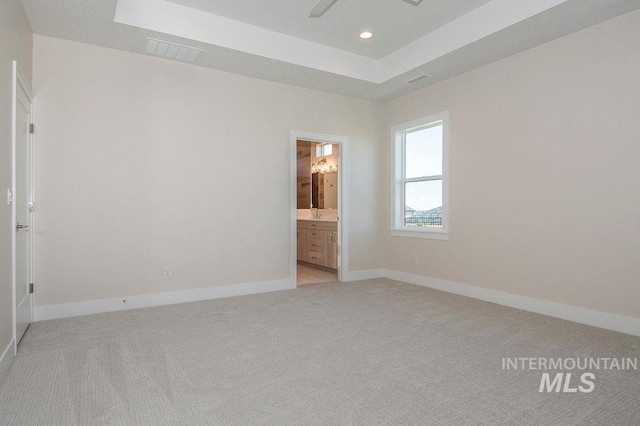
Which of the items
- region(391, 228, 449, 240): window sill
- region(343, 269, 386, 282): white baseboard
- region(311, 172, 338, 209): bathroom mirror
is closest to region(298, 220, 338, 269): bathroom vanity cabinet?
region(343, 269, 386, 282): white baseboard

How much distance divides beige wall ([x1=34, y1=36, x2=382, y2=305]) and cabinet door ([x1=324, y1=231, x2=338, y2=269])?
3.38 ft

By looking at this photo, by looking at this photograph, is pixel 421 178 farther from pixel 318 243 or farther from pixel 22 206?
pixel 22 206

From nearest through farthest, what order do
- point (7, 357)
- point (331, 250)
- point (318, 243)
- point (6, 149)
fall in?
1. point (7, 357)
2. point (6, 149)
3. point (331, 250)
4. point (318, 243)

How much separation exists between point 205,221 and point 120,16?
7.19 feet

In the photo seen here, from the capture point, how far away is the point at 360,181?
5.61 m

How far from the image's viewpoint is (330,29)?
4.03m

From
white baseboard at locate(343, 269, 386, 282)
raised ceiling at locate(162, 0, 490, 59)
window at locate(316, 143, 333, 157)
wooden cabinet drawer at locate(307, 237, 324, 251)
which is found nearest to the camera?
raised ceiling at locate(162, 0, 490, 59)

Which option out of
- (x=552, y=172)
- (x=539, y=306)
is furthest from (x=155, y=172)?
(x=539, y=306)

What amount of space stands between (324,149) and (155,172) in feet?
12.3

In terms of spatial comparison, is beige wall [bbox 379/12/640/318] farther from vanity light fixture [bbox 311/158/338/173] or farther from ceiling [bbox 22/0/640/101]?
vanity light fixture [bbox 311/158/338/173]

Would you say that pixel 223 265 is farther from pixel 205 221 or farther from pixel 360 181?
pixel 360 181

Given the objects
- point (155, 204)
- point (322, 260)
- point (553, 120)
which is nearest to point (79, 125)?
point (155, 204)

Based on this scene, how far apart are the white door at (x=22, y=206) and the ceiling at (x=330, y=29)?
0.84 metres

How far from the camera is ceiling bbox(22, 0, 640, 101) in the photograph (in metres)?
3.24
